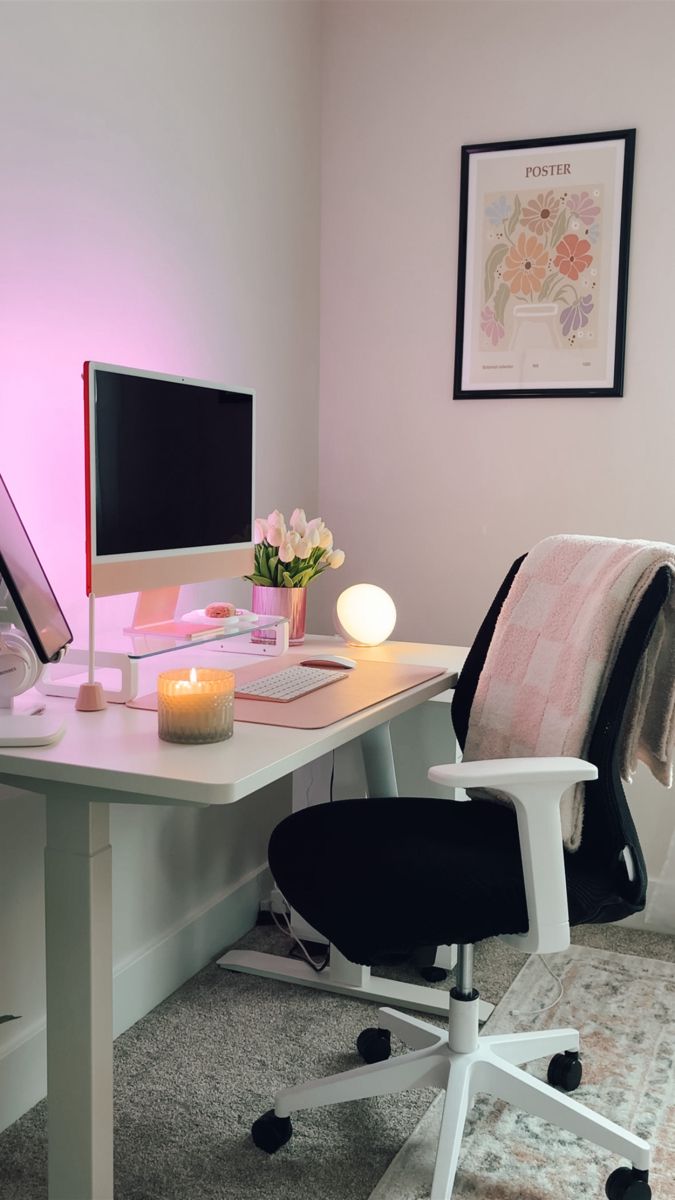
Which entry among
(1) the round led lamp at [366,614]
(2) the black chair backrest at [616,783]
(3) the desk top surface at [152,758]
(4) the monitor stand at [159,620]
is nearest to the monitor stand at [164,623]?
(4) the monitor stand at [159,620]

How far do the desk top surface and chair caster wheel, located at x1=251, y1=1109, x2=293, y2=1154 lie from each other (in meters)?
0.68

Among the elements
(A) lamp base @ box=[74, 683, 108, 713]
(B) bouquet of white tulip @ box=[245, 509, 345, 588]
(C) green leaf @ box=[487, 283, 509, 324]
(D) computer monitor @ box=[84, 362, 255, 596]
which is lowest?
(A) lamp base @ box=[74, 683, 108, 713]

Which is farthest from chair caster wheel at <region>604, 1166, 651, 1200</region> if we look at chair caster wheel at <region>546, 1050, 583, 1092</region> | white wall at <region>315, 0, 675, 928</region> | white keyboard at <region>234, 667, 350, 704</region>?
white wall at <region>315, 0, 675, 928</region>

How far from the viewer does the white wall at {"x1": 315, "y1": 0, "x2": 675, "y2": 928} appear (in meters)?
2.56

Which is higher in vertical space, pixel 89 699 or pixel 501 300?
pixel 501 300

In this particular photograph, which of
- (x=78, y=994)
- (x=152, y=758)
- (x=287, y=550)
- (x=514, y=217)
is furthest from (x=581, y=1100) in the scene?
(x=514, y=217)

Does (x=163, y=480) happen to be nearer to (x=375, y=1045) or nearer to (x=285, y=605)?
(x=285, y=605)

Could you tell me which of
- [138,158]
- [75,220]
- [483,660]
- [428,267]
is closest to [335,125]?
[428,267]

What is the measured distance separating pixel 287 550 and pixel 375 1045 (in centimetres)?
102

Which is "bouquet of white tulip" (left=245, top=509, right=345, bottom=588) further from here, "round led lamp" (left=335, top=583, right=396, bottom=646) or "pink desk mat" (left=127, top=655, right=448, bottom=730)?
"pink desk mat" (left=127, top=655, right=448, bottom=730)

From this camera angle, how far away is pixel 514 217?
2664 millimetres

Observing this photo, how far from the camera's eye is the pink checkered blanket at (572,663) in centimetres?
165

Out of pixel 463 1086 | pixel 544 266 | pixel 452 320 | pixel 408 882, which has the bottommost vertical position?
pixel 463 1086

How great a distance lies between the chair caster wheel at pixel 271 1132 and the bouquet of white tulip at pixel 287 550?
42.3 inches
